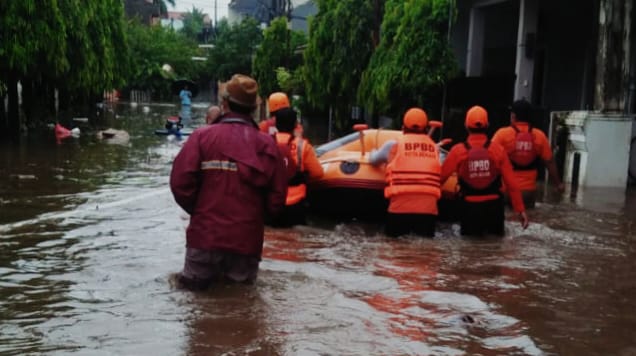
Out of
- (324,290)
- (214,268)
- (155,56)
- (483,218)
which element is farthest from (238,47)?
(214,268)

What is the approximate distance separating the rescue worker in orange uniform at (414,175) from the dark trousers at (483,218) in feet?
1.44

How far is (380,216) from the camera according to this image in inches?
376

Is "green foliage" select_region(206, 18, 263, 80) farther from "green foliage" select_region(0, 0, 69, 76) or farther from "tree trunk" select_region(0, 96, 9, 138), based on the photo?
"green foliage" select_region(0, 0, 69, 76)

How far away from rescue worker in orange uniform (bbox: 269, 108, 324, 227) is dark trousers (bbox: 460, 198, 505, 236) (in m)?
1.60

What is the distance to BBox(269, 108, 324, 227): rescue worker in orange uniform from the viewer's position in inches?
323

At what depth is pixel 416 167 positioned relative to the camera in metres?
8.10

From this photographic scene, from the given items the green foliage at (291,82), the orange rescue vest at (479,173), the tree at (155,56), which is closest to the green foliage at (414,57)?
the orange rescue vest at (479,173)

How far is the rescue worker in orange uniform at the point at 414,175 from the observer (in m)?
8.12

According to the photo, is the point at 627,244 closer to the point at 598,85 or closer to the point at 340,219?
the point at 340,219

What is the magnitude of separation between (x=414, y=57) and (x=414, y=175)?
1122cm

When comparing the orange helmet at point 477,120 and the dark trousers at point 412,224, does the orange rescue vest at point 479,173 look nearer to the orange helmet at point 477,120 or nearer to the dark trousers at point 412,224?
the orange helmet at point 477,120

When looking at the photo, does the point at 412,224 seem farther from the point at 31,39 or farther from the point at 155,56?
the point at 155,56

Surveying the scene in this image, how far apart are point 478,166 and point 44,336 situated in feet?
15.3

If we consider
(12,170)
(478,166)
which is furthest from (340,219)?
(12,170)
